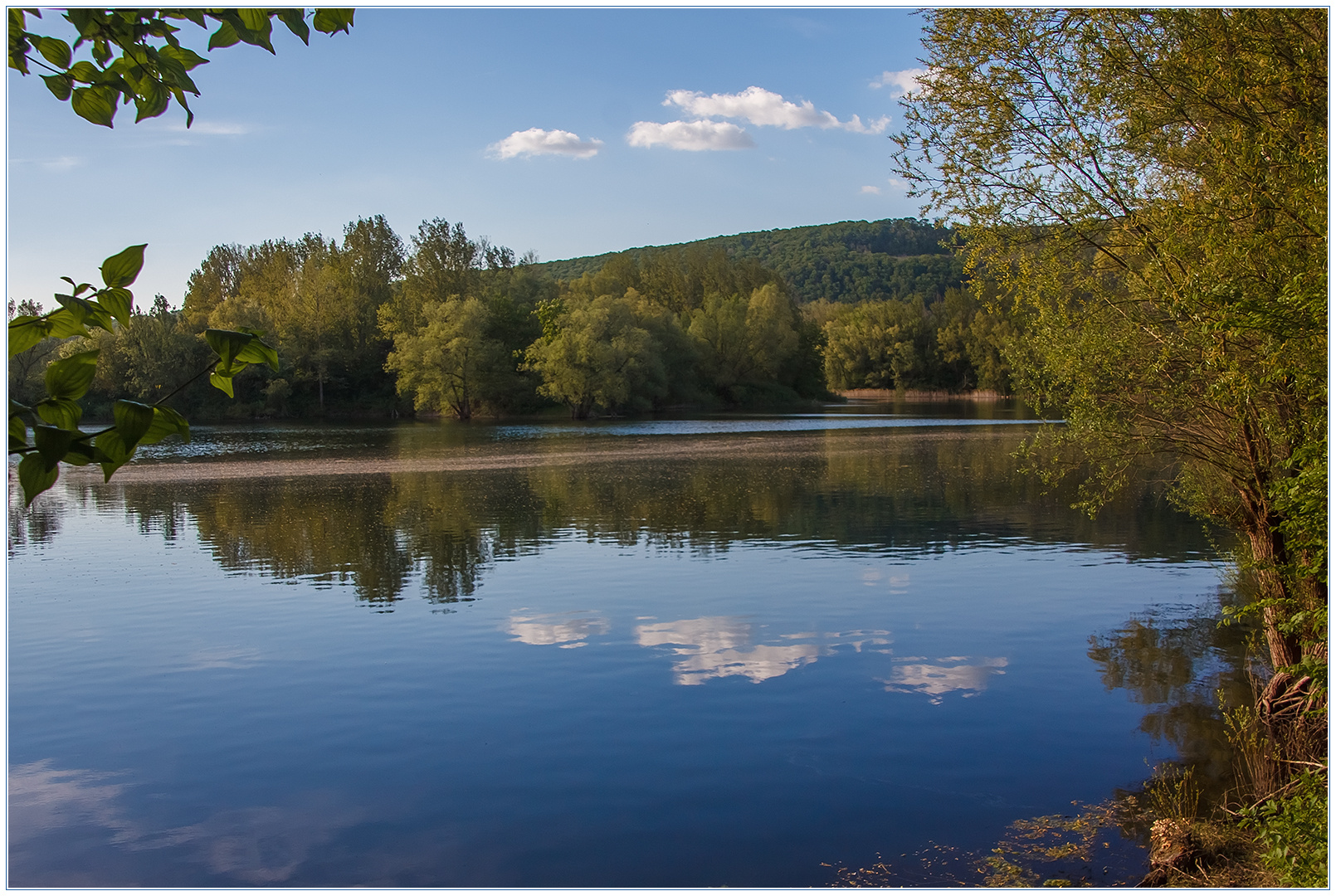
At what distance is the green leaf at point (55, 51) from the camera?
342cm

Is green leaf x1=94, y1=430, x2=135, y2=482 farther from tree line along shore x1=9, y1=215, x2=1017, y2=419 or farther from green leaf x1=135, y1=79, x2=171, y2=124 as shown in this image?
tree line along shore x1=9, y1=215, x2=1017, y2=419

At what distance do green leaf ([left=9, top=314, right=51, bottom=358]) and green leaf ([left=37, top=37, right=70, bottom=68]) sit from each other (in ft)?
4.72

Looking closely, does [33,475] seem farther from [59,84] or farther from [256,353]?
[59,84]

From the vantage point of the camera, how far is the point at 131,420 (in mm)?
2223

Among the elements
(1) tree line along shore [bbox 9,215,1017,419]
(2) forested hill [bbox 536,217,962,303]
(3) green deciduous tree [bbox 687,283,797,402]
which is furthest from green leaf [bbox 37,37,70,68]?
(2) forested hill [bbox 536,217,962,303]

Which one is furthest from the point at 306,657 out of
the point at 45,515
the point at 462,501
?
the point at 45,515

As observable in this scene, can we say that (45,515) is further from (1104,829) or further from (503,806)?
(1104,829)

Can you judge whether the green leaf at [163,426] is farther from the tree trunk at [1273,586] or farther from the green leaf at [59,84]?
the tree trunk at [1273,586]

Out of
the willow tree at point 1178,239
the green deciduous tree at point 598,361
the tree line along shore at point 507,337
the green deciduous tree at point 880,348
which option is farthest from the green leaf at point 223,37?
the green deciduous tree at point 880,348

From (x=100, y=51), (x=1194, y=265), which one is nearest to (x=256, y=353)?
(x=100, y=51)

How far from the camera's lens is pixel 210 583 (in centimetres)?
1812

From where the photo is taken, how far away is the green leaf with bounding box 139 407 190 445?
2.28m

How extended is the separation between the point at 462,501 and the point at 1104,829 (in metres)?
22.8

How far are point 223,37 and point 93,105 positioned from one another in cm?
48
